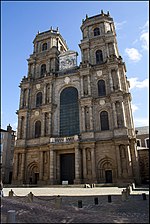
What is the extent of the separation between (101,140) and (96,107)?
5816 mm

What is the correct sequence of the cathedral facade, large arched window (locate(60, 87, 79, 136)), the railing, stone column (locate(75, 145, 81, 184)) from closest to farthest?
stone column (locate(75, 145, 81, 184))
the cathedral facade
the railing
large arched window (locate(60, 87, 79, 136))

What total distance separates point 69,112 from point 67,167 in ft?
30.5

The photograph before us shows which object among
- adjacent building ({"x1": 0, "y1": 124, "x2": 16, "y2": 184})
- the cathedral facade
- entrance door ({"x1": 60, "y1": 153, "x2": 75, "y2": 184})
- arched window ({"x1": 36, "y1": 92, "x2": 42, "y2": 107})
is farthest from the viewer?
adjacent building ({"x1": 0, "y1": 124, "x2": 16, "y2": 184})

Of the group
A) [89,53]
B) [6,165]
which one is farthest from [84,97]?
[6,165]

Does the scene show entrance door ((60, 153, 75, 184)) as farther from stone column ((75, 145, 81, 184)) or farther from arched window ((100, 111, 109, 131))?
arched window ((100, 111, 109, 131))

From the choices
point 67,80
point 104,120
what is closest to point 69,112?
point 67,80

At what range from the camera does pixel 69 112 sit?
31906 mm

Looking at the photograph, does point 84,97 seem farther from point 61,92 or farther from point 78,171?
point 78,171

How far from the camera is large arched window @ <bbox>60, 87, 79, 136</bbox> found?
101 ft

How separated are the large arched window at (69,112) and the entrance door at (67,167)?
377 centimetres

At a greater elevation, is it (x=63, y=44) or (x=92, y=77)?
(x=63, y=44)

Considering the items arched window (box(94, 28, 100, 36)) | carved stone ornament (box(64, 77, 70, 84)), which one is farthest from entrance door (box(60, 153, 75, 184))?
arched window (box(94, 28, 100, 36))

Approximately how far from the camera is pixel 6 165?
144 ft

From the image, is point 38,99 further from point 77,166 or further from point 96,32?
point 96,32
